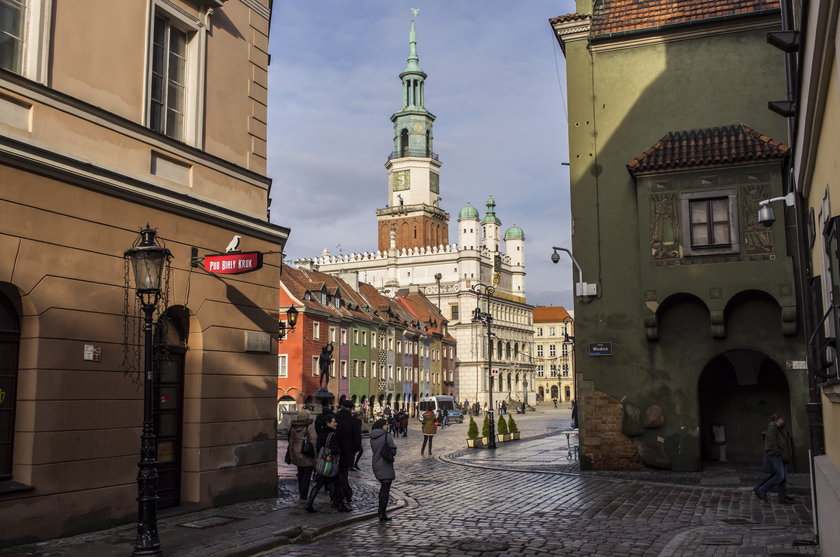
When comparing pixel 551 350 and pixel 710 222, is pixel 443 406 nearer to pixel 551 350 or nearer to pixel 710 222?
pixel 710 222

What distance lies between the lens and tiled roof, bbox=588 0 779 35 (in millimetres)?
23375

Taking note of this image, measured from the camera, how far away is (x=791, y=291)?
21.0 meters

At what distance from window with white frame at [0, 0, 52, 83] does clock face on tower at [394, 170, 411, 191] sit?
12688cm

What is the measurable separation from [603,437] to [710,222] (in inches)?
246

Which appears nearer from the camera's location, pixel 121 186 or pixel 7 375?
pixel 7 375

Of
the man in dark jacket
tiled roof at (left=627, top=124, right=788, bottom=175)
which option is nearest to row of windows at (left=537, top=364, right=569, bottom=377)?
tiled roof at (left=627, top=124, right=788, bottom=175)

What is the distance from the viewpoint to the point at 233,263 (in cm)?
1395

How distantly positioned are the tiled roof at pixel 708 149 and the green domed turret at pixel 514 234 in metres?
123

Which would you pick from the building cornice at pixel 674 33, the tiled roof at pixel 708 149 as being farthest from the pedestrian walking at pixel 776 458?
the building cornice at pixel 674 33

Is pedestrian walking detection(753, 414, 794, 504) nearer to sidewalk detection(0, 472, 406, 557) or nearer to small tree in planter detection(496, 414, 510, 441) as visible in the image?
sidewalk detection(0, 472, 406, 557)

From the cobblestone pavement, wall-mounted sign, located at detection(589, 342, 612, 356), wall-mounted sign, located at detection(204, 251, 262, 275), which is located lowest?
the cobblestone pavement

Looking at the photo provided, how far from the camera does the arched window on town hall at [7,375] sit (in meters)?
11.1

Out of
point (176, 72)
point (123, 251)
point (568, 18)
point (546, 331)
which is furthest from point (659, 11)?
point (546, 331)

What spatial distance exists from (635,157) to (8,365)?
17.3m
